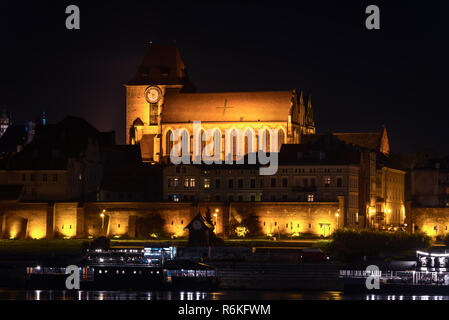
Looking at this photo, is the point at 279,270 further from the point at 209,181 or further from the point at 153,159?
the point at 153,159

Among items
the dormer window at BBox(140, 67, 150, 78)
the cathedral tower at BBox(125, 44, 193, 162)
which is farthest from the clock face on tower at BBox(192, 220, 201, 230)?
the dormer window at BBox(140, 67, 150, 78)

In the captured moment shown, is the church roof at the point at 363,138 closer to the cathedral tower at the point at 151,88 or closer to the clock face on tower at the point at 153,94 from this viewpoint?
the cathedral tower at the point at 151,88

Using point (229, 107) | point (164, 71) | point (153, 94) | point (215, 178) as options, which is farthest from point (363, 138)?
point (164, 71)

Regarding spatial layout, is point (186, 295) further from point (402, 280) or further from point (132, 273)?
point (402, 280)

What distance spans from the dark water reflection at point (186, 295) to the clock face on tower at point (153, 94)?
79095mm

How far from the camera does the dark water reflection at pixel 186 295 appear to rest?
297 feet

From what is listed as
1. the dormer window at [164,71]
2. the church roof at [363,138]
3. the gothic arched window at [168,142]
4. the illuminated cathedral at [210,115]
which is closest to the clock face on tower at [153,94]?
the illuminated cathedral at [210,115]

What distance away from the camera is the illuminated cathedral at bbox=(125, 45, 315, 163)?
160 m

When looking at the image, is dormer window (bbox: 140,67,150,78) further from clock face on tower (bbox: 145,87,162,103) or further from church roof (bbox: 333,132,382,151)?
church roof (bbox: 333,132,382,151)

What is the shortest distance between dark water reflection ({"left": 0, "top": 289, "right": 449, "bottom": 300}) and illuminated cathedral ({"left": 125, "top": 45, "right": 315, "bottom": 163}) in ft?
211

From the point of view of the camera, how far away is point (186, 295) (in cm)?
9275

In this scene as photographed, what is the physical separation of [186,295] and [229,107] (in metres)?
71.9

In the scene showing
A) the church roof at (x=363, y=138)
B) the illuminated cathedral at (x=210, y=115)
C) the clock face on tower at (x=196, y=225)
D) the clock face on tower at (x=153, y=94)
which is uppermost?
the clock face on tower at (x=153, y=94)

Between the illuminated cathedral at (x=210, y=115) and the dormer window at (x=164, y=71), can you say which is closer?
the illuminated cathedral at (x=210, y=115)
